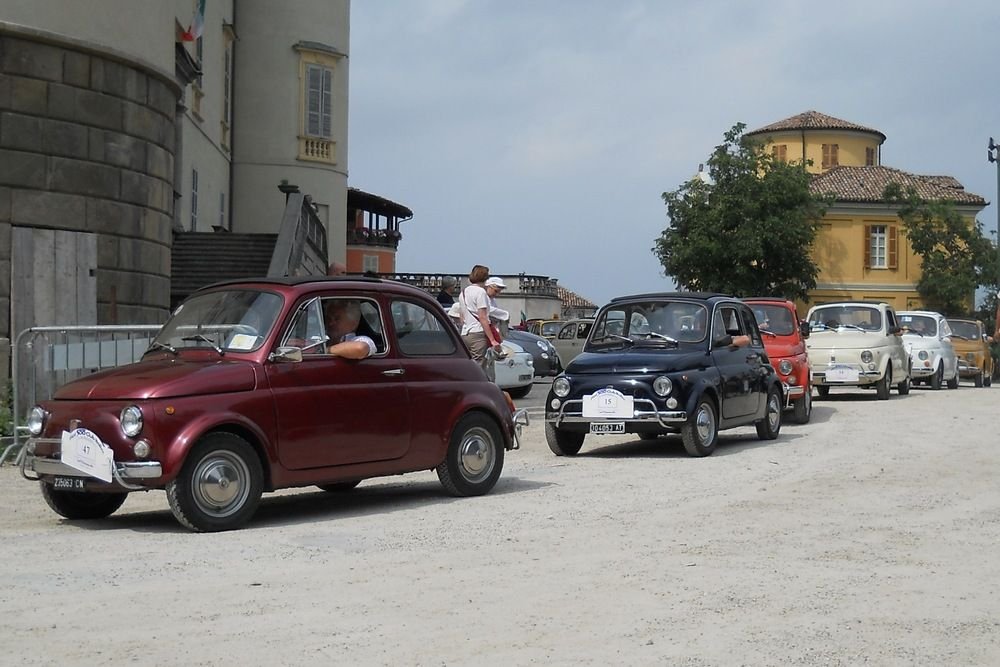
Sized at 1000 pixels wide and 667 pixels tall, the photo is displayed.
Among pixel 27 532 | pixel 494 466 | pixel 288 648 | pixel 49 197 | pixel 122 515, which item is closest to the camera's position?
pixel 288 648

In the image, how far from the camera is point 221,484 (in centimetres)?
940

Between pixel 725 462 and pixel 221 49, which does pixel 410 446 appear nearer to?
pixel 725 462

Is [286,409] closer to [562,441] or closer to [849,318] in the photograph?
[562,441]

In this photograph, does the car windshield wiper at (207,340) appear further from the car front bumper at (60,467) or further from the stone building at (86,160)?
the stone building at (86,160)

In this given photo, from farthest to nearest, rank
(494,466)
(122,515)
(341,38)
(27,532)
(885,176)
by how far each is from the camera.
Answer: (885,176) → (341,38) → (494,466) → (122,515) → (27,532)

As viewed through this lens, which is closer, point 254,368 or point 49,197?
point 254,368

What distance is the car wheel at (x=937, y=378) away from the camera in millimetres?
31034

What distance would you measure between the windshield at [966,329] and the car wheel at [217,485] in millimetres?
30351

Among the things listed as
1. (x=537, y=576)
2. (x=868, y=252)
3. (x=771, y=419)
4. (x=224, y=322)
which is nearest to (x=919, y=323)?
(x=771, y=419)

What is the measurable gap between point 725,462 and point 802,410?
561cm

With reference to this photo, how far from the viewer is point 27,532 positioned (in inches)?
376

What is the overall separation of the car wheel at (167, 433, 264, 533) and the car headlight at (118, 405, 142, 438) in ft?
1.22

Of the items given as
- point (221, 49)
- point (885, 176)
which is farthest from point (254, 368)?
point (885, 176)

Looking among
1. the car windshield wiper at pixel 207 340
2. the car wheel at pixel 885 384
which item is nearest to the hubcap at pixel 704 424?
the car windshield wiper at pixel 207 340
